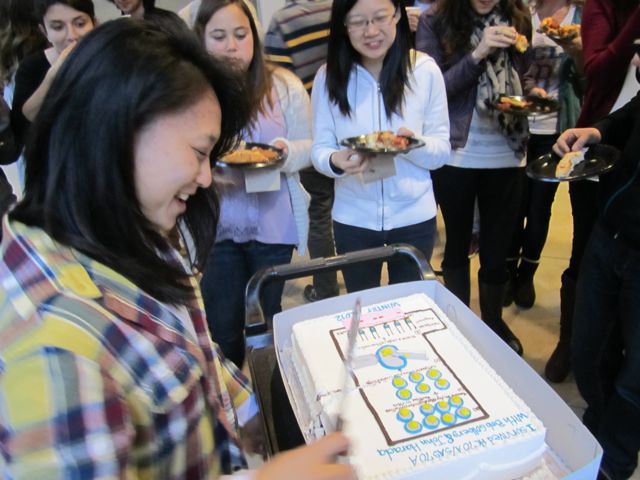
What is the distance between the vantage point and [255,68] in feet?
4.81

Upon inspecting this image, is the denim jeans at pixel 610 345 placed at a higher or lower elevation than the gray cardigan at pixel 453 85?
lower

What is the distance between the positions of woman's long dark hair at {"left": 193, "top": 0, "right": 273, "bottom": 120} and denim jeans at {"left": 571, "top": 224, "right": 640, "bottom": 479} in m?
1.03

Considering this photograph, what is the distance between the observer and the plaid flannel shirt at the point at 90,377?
431 mm

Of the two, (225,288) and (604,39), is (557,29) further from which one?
(225,288)

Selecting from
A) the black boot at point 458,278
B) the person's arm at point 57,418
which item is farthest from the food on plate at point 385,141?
the person's arm at point 57,418

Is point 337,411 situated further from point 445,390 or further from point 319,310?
point 319,310

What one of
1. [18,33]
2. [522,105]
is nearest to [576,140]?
[522,105]

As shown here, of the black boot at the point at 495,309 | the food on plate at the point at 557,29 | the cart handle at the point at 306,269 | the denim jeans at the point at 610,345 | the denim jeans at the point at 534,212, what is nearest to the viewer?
the cart handle at the point at 306,269

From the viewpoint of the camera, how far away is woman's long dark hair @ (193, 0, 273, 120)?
142 centimetres

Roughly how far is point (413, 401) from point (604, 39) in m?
1.53

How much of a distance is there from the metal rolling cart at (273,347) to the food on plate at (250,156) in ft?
1.58

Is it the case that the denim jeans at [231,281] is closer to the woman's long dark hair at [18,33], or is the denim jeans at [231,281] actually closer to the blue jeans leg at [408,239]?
the blue jeans leg at [408,239]

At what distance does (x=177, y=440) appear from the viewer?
562mm

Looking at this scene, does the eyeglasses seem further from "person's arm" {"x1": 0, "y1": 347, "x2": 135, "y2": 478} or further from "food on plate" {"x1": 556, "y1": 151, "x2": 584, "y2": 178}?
"person's arm" {"x1": 0, "y1": 347, "x2": 135, "y2": 478}
